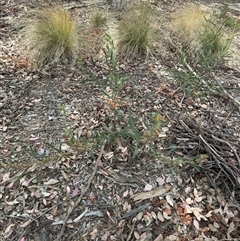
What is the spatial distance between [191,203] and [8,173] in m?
1.18

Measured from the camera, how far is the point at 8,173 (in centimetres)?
224

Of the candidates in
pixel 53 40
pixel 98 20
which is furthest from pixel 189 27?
pixel 53 40

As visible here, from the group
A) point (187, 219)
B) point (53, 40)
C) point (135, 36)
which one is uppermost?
point (135, 36)

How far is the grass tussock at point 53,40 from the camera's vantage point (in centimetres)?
319

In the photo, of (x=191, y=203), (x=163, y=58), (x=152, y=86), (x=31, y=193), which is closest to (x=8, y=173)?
(x=31, y=193)

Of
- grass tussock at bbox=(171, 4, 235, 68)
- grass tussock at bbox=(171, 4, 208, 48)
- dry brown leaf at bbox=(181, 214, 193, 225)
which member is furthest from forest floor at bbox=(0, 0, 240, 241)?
grass tussock at bbox=(171, 4, 208, 48)

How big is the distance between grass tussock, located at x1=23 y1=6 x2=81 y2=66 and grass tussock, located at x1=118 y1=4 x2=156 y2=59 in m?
0.43

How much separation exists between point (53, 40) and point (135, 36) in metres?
0.77

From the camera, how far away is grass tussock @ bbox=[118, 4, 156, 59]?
3281mm

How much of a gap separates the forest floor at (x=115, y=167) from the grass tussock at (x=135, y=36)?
41 centimetres

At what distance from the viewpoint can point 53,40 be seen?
322 centimetres

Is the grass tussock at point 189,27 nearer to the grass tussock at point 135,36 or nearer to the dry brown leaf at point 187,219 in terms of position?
the grass tussock at point 135,36

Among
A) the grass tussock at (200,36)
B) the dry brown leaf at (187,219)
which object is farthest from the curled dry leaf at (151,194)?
the grass tussock at (200,36)

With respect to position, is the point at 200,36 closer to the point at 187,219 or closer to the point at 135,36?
the point at 135,36
